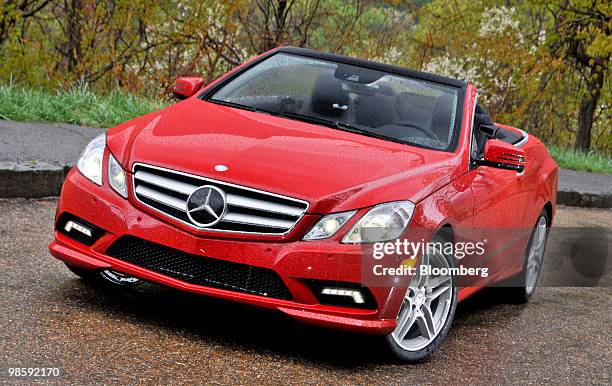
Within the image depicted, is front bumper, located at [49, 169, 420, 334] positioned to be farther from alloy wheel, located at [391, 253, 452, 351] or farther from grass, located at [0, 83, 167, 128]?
grass, located at [0, 83, 167, 128]

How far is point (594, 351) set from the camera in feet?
20.6

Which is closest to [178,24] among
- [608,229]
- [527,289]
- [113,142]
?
[608,229]

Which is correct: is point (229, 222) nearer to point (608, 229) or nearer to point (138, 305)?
point (138, 305)

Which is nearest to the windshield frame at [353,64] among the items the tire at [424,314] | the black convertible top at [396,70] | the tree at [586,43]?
the black convertible top at [396,70]

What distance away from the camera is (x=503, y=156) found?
596 cm

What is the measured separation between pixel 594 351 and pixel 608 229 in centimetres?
628

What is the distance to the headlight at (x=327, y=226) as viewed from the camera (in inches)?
189

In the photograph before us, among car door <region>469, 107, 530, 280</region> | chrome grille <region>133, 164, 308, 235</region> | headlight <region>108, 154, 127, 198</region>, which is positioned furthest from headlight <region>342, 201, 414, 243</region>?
headlight <region>108, 154, 127, 198</region>

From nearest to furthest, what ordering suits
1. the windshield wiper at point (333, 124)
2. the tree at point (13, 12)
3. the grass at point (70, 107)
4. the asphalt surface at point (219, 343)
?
1. the asphalt surface at point (219, 343)
2. the windshield wiper at point (333, 124)
3. the grass at point (70, 107)
4. the tree at point (13, 12)

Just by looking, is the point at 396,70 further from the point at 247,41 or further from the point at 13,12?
the point at 13,12

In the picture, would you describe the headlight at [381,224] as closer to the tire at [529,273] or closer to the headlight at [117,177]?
the headlight at [117,177]

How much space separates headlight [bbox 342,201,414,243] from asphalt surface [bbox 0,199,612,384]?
0.54 m

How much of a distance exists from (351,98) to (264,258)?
1.81 metres

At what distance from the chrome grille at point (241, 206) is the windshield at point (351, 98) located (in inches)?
49.2
